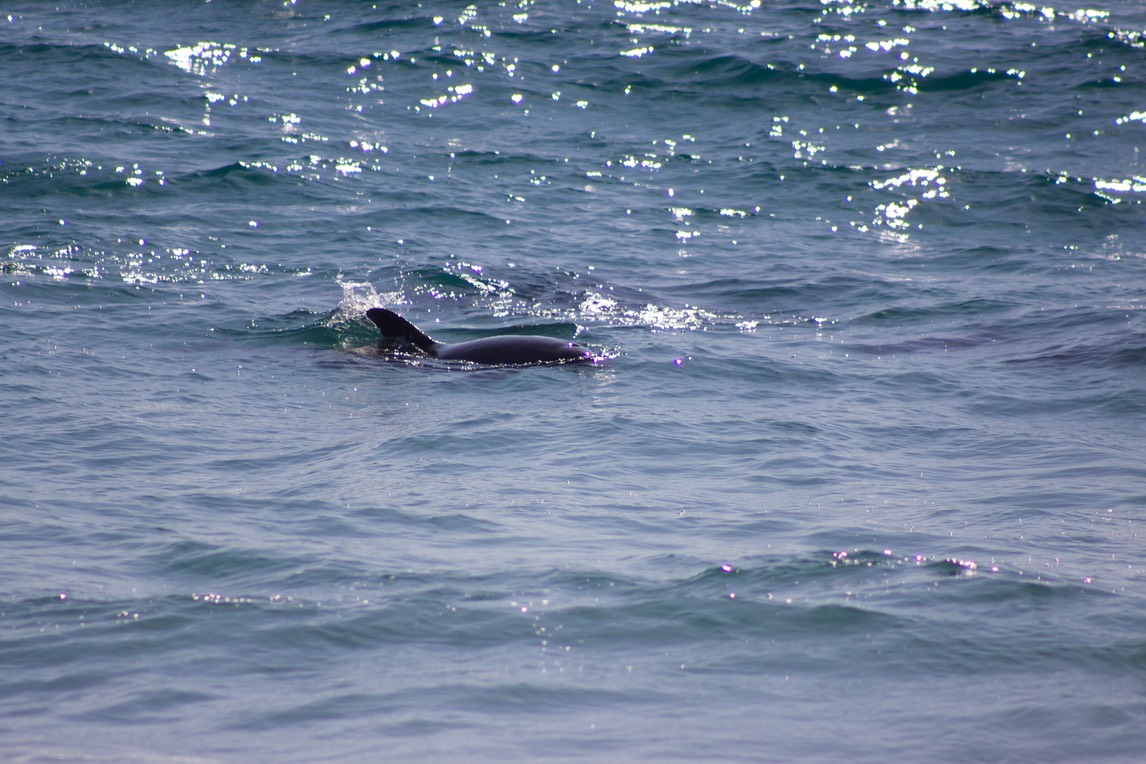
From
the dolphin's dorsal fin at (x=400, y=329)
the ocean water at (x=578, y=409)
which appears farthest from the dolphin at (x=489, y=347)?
the ocean water at (x=578, y=409)

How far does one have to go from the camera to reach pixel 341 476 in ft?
24.4

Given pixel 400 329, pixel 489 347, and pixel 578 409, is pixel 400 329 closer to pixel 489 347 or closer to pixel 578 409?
pixel 489 347

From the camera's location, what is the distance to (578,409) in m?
9.20

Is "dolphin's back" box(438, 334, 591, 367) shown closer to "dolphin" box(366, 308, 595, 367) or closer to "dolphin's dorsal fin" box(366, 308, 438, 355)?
"dolphin" box(366, 308, 595, 367)

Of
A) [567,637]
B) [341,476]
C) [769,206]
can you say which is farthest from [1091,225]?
[567,637]

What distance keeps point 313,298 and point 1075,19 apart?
20.4 metres

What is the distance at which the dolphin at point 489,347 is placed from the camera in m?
10.5

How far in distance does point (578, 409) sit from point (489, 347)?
66.7 inches

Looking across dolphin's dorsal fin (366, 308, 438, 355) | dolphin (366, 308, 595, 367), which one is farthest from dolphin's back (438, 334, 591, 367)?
dolphin's dorsal fin (366, 308, 438, 355)

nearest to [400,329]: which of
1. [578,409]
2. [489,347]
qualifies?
[489,347]

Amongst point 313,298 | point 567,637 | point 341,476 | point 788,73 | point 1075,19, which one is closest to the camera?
point 567,637

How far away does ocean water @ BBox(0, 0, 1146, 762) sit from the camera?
464 cm

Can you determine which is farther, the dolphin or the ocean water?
the dolphin

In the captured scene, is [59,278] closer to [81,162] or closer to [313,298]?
[313,298]
